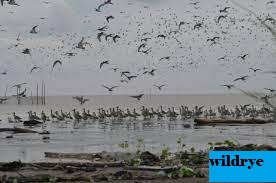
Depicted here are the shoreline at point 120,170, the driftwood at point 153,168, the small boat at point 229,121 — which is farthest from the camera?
the small boat at point 229,121

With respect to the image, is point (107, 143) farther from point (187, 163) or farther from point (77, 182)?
point (77, 182)

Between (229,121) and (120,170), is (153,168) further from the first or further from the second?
(229,121)

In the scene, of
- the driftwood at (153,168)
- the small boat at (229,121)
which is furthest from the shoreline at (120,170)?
the small boat at (229,121)

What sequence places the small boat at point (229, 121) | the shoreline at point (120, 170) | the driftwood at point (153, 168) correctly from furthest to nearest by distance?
the small boat at point (229, 121), the driftwood at point (153, 168), the shoreline at point (120, 170)

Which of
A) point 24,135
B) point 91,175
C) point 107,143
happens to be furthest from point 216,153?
point 24,135

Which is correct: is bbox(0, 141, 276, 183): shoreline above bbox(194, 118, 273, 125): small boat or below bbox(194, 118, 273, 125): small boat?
below

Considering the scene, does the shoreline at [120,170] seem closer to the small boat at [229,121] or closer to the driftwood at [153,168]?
the driftwood at [153,168]

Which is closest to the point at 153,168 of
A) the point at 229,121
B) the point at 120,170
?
the point at 120,170

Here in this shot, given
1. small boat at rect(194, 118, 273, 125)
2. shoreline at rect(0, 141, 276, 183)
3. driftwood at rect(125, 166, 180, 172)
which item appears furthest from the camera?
small boat at rect(194, 118, 273, 125)

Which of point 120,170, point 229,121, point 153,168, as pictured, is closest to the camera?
point 153,168

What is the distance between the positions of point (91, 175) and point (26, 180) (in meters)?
1.83

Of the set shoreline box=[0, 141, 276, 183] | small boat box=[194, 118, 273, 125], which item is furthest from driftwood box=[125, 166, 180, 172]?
small boat box=[194, 118, 273, 125]

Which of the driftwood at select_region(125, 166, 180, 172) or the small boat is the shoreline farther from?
the small boat

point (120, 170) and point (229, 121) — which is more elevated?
point (229, 121)
